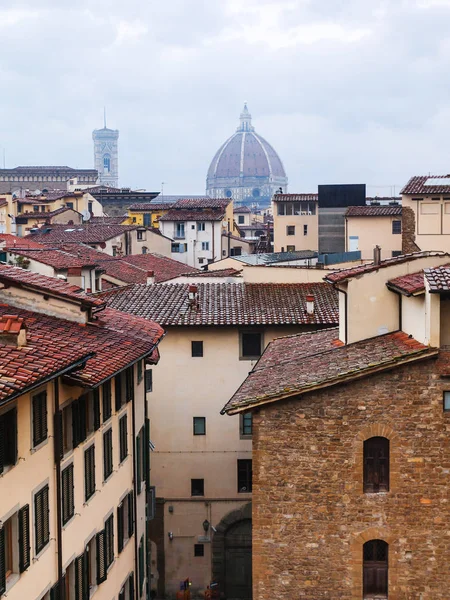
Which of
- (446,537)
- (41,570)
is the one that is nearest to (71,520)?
(41,570)

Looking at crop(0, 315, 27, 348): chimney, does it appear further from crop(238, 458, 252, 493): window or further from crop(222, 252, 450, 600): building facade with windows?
crop(238, 458, 252, 493): window

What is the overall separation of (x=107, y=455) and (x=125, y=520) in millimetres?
2425

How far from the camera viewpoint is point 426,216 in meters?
61.5

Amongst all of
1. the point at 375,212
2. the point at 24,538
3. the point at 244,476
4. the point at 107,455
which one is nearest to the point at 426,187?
the point at 375,212

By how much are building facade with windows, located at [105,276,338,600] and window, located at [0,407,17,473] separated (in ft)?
62.0

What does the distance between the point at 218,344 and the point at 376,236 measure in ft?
127

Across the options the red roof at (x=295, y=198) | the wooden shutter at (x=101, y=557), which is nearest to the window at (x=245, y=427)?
the wooden shutter at (x=101, y=557)

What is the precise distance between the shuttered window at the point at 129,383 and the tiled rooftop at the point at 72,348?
33.8 inches

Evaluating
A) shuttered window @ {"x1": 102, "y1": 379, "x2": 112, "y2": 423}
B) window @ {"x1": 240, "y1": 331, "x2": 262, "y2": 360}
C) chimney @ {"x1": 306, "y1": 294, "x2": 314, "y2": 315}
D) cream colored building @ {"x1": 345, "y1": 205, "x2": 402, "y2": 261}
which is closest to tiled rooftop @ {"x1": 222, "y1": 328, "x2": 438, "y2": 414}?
shuttered window @ {"x1": 102, "y1": 379, "x2": 112, "y2": 423}

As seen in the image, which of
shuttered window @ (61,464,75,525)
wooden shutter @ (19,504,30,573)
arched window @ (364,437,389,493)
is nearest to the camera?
wooden shutter @ (19,504,30,573)

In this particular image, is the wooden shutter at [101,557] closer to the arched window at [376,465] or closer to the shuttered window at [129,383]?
the shuttered window at [129,383]

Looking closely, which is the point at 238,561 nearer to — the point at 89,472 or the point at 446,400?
the point at 89,472

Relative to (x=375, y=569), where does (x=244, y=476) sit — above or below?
below

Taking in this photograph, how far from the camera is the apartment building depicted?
577 inches
